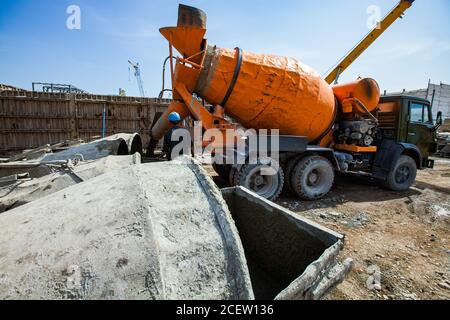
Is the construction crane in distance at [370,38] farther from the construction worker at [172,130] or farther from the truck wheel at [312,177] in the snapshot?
the construction worker at [172,130]

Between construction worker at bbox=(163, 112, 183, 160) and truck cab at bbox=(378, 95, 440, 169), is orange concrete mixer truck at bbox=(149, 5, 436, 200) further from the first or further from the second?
truck cab at bbox=(378, 95, 440, 169)

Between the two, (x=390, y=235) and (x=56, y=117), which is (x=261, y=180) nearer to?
(x=390, y=235)

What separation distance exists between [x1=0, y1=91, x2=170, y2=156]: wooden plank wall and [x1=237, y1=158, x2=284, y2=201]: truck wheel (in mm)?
5675

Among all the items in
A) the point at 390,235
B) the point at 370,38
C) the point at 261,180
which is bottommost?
the point at 390,235

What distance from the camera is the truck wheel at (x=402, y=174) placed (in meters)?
6.09

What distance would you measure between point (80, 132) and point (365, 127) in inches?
418

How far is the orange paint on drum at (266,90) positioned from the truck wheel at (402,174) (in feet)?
8.76

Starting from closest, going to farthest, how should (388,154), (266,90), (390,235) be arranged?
(390,235) → (266,90) → (388,154)

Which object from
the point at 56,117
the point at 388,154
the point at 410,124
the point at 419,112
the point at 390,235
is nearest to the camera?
the point at 390,235

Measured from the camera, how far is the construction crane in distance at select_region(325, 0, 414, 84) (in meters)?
8.34

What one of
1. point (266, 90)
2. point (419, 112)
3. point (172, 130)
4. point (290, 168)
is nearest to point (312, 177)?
point (290, 168)

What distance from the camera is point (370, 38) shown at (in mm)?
9234

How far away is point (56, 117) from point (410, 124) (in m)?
12.4

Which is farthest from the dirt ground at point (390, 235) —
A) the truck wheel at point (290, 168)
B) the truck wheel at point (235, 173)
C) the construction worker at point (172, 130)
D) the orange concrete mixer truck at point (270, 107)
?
the construction worker at point (172, 130)
